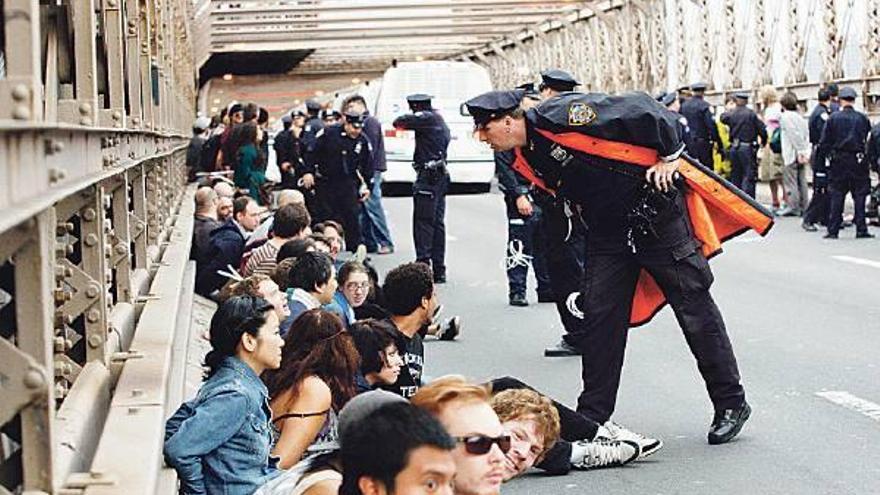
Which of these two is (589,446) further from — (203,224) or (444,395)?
(203,224)

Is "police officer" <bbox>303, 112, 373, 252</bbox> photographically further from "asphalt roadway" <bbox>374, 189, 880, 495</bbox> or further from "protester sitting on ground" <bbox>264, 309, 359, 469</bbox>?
"protester sitting on ground" <bbox>264, 309, 359, 469</bbox>

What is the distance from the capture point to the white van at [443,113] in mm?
30609

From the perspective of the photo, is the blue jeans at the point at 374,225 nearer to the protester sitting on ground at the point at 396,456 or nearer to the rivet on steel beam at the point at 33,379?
the protester sitting on ground at the point at 396,456

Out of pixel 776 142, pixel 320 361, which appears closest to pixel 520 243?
pixel 320 361

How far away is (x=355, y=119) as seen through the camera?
66.0 ft

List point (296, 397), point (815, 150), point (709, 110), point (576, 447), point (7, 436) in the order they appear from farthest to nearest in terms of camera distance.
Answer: point (709, 110), point (815, 150), point (576, 447), point (296, 397), point (7, 436)

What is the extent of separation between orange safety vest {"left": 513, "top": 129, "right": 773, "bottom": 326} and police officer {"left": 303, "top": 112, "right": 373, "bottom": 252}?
11.2m

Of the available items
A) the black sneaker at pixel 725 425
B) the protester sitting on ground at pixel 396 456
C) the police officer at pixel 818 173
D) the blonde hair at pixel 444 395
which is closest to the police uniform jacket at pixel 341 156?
the police officer at pixel 818 173

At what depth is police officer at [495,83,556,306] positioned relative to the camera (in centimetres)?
1480

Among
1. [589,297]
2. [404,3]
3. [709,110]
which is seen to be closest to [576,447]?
[589,297]

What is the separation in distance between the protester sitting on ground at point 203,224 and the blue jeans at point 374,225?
5.62 m

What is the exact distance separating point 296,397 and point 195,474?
0.98m

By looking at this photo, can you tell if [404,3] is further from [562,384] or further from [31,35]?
[31,35]

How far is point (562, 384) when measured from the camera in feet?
36.0
